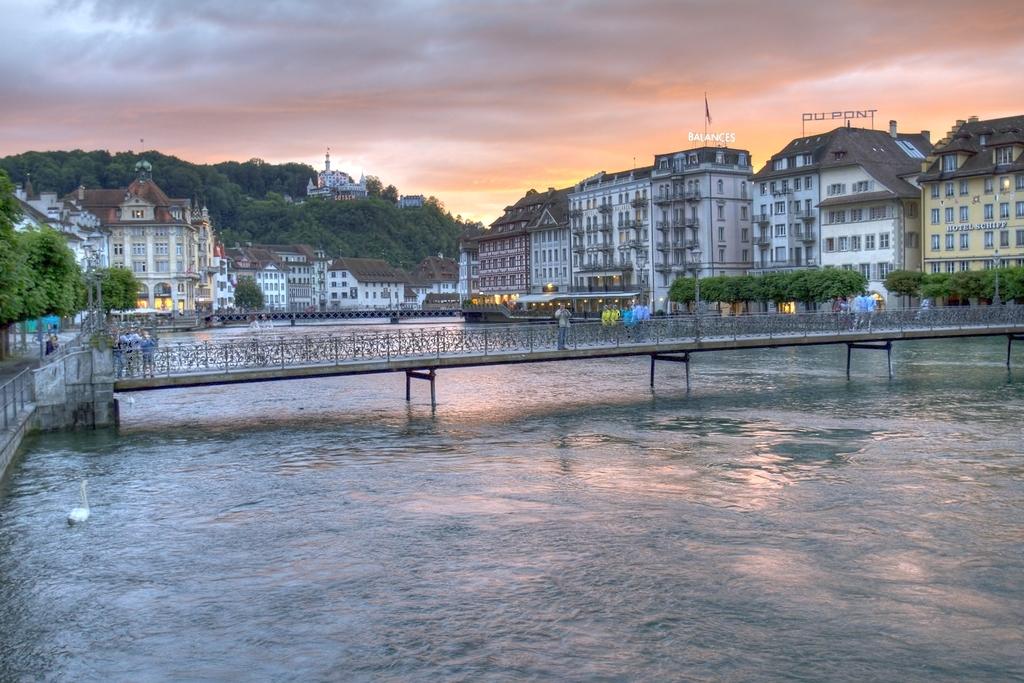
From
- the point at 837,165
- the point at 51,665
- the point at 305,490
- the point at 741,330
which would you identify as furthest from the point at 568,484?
the point at 837,165

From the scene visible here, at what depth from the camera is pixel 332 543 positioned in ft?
61.0

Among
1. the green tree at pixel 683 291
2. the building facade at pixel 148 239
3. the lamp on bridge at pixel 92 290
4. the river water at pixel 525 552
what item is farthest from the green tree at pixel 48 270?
the building facade at pixel 148 239

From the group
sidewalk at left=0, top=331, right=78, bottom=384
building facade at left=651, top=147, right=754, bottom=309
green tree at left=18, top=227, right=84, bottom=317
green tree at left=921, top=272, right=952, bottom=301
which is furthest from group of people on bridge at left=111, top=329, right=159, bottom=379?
building facade at left=651, top=147, right=754, bottom=309

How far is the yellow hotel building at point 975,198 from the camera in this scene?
273ft

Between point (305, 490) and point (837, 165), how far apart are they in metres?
83.3

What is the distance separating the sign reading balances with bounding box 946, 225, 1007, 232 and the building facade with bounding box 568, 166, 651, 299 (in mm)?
39196

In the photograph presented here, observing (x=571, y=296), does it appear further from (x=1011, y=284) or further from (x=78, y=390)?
(x=78, y=390)

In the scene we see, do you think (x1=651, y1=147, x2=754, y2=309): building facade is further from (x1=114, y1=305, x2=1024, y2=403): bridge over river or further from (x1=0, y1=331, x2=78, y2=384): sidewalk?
(x1=0, y1=331, x2=78, y2=384): sidewalk

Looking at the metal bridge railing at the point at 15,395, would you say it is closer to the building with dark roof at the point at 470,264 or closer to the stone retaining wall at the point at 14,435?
the stone retaining wall at the point at 14,435

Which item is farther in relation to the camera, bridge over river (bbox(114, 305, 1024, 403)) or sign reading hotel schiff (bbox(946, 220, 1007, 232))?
sign reading hotel schiff (bbox(946, 220, 1007, 232))

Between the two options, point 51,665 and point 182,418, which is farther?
point 182,418

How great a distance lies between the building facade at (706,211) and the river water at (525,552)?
78.9 metres

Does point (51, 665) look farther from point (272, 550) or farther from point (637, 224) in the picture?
point (637, 224)

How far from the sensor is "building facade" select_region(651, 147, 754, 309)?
11188 cm
